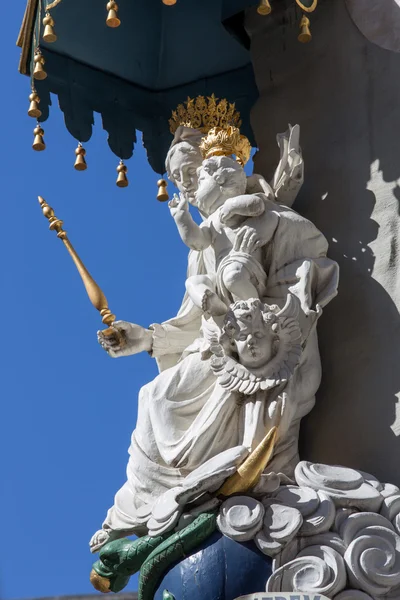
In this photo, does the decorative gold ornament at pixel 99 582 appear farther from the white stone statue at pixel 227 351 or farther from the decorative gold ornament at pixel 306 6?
the decorative gold ornament at pixel 306 6

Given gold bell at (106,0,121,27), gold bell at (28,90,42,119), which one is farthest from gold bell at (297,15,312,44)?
gold bell at (28,90,42,119)

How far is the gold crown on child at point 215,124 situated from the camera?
8.32 m

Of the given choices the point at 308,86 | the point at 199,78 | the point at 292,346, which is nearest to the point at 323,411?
the point at 292,346

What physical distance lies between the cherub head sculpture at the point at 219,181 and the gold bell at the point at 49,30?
3.10 feet

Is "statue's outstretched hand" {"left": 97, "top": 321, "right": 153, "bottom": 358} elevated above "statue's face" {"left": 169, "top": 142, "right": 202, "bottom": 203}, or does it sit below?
below

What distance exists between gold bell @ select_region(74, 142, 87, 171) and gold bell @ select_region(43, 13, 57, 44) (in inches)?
34.2

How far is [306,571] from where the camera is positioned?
711 cm

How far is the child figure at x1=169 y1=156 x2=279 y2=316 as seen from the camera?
7.86 m

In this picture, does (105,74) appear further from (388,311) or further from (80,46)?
(388,311)

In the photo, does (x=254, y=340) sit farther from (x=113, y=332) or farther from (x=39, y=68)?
(x=39, y=68)

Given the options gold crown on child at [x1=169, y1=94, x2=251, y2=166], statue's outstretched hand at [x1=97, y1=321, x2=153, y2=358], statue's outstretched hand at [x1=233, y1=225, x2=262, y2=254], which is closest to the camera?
statue's outstretched hand at [x1=233, y1=225, x2=262, y2=254]

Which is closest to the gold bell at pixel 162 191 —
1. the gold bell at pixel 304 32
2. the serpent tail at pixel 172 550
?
the gold bell at pixel 304 32

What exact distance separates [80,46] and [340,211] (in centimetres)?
180

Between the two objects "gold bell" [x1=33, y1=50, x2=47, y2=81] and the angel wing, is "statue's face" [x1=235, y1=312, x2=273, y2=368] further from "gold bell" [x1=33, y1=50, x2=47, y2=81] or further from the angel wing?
"gold bell" [x1=33, y1=50, x2=47, y2=81]
